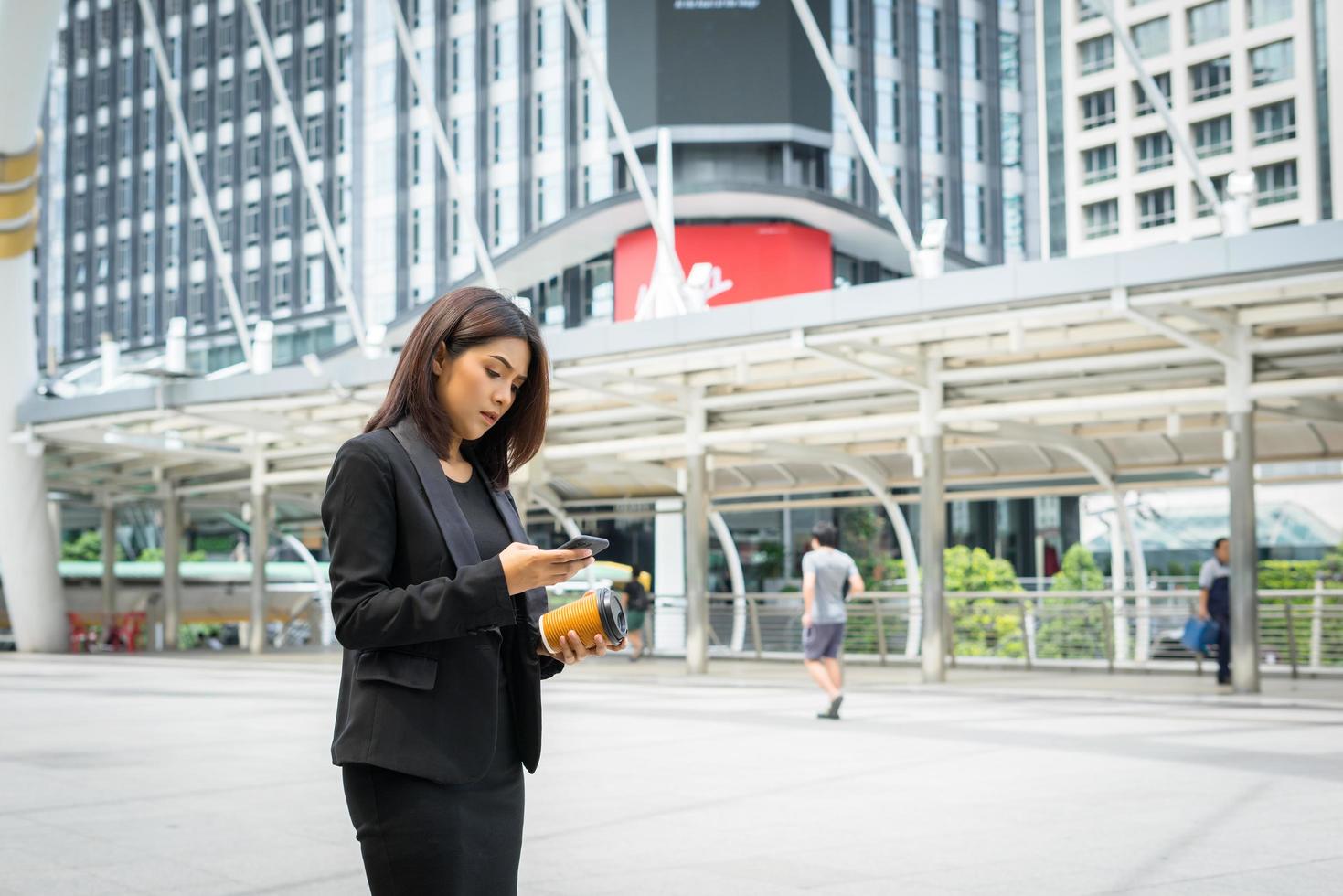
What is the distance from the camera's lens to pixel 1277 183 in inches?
2458

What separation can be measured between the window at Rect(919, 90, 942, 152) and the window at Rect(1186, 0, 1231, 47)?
14.7m

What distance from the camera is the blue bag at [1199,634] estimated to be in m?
16.6

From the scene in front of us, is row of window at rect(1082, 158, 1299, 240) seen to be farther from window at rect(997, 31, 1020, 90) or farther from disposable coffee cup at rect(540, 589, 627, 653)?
disposable coffee cup at rect(540, 589, 627, 653)

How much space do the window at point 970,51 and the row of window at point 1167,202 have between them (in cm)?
1162

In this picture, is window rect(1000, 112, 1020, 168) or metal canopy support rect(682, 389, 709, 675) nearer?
metal canopy support rect(682, 389, 709, 675)

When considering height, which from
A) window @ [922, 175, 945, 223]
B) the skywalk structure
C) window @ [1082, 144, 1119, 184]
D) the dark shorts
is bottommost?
the dark shorts

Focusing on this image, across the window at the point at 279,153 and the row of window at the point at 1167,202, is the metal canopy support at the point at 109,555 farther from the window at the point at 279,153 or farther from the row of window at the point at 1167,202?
the row of window at the point at 1167,202

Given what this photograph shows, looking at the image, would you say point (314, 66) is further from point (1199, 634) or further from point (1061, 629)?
point (1199, 634)

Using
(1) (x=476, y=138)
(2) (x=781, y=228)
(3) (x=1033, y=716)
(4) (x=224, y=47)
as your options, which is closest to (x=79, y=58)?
(4) (x=224, y=47)

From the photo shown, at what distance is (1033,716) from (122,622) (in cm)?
2323

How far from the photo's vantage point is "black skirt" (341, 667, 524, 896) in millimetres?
2555

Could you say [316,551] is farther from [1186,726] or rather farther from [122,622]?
[1186,726]

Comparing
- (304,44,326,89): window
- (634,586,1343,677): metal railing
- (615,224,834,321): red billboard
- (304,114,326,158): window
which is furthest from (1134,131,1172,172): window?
(634,586,1343,677): metal railing

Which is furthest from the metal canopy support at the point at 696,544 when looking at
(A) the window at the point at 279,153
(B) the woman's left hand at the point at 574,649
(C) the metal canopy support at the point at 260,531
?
(A) the window at the point at 279,153
